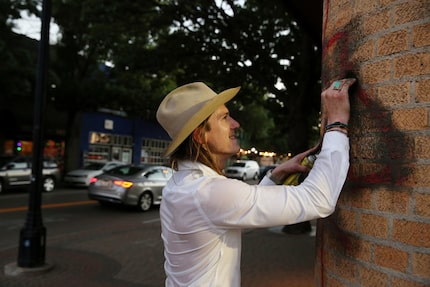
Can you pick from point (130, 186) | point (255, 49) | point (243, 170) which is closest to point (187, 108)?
point (255, 49)

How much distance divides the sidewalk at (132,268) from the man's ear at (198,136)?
4.21 meters

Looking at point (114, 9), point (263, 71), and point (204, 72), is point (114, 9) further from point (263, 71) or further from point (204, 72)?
point (263, 71)

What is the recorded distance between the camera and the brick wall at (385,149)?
1.40 metres

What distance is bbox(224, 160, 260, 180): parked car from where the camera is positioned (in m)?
31.2

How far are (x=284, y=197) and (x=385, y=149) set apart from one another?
0.42 metres

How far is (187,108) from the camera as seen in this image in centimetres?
181

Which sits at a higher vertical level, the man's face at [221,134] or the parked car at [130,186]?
the man's face at [221,134]

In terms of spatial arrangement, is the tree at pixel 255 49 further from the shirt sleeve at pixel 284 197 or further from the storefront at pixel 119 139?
the storefront at pixel 119 139

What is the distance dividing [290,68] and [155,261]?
600 cm

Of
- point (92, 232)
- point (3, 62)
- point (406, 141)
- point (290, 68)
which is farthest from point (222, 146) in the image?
point (3, 62)

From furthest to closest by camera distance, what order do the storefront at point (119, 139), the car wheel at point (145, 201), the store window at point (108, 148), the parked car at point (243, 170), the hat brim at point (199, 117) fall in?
the parked car at point (243, 170)
the store window at point (108, 148)
the storefront at point (119, 139)
the car wheel at point (145, 201)
the hat brim at point (199, 117)

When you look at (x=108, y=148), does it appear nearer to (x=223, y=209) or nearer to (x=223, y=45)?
(x=223, y=45)

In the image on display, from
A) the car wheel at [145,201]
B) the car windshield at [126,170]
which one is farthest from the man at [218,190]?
the car windshield at [126,170]

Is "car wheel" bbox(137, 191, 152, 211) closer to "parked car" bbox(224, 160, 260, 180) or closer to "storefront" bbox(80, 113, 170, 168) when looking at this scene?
"storefront" bbox(80, 113, 170, 168)
